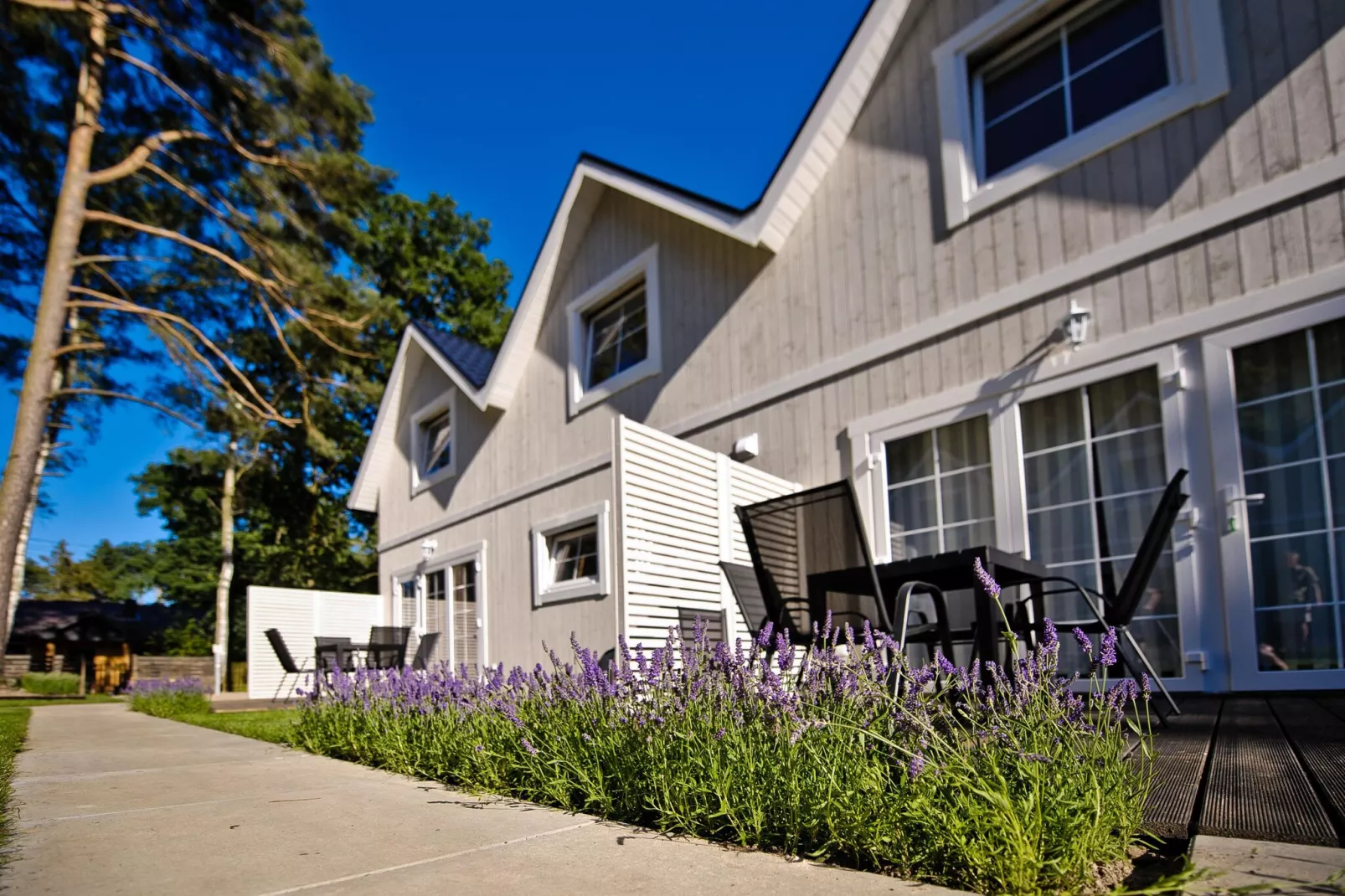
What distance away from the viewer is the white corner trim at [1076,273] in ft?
14.7

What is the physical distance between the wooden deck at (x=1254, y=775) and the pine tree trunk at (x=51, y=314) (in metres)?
13.6

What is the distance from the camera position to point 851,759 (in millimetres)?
2148

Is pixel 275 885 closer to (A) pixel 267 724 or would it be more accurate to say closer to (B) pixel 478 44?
(A) pixel 267 724

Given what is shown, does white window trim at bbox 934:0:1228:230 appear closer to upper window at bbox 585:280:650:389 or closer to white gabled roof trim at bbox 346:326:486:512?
upper window at bbox 585:280:650:389

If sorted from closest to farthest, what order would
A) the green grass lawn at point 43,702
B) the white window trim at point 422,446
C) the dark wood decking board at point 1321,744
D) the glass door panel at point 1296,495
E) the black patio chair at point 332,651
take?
the dark wood decking board at point 1321,744 < the glass door panel at point 1296,495 < the black patio chair at point 332,651 < the white window trim at point 422,446 < the green grass lawn at point 43,702

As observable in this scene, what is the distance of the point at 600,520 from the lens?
27.9ft

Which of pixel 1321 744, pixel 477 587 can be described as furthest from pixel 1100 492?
pixel 477 587

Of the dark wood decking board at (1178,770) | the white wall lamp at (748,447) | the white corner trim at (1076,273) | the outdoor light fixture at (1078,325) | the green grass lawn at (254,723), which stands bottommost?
the green grass lawn at (254,723)

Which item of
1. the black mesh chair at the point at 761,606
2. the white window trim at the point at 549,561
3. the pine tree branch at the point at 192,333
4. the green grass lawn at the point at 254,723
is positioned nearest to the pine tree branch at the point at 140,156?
the pine tree branch at the point at 192,333

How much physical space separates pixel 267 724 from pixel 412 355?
7.01m

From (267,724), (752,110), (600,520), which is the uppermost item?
(752,110)

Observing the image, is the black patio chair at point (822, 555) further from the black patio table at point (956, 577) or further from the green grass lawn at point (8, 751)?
the green grass lawn at point (8, 751)

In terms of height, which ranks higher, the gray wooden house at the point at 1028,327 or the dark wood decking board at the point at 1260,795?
the gray wooden house at the point at 1028,327

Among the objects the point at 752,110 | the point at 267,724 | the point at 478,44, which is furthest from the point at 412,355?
the point at 478,44
